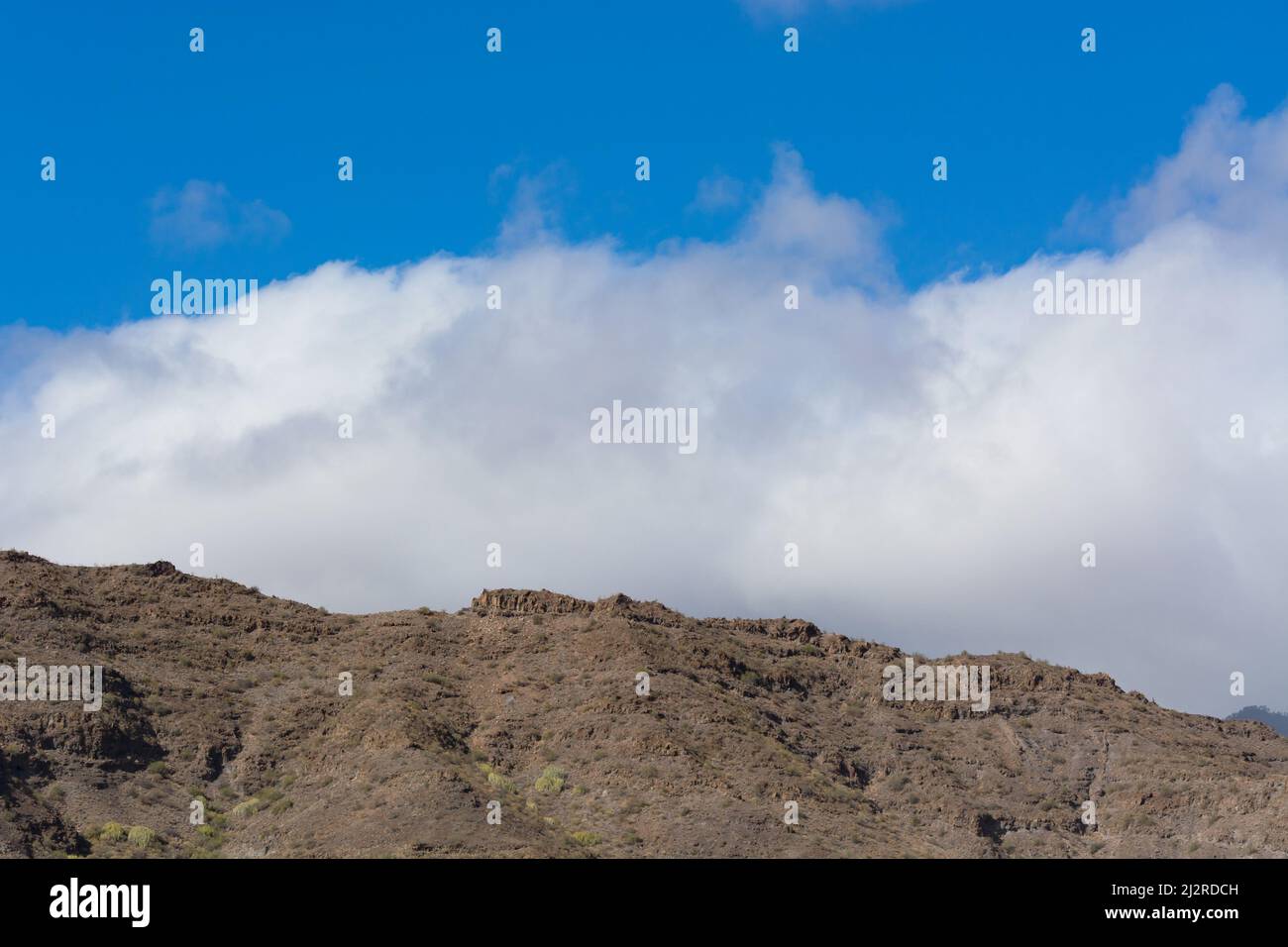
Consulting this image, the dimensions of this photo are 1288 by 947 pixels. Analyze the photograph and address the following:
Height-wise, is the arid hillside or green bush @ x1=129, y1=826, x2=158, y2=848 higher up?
the arid hillside

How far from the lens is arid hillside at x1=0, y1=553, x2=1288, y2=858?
182ft

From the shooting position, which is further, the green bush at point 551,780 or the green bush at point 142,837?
the green bush at point 551,780

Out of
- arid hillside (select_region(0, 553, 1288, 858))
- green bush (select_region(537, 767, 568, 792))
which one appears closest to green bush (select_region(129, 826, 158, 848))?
arid hillside (select_region(0, 553, 1288, 858))

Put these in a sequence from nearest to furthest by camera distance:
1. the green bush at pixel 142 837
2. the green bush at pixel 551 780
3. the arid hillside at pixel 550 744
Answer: the green bush at pixel 142 837
the arid hillside at pixel 550 744
the green bush at pixel 551 780

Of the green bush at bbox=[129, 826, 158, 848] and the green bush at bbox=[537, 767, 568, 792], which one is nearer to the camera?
the green bush at bbox=[129, 826, 158, 848]

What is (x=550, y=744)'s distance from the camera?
64.0m

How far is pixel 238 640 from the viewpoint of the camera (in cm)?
7612

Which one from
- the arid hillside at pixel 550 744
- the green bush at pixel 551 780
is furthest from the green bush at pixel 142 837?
the green bush at pixel 551 780

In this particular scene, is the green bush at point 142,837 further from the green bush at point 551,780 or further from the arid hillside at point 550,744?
the green bush at point 551,780

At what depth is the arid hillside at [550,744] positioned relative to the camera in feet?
182

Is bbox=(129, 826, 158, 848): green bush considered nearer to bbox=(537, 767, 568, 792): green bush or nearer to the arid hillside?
the arid hillside
